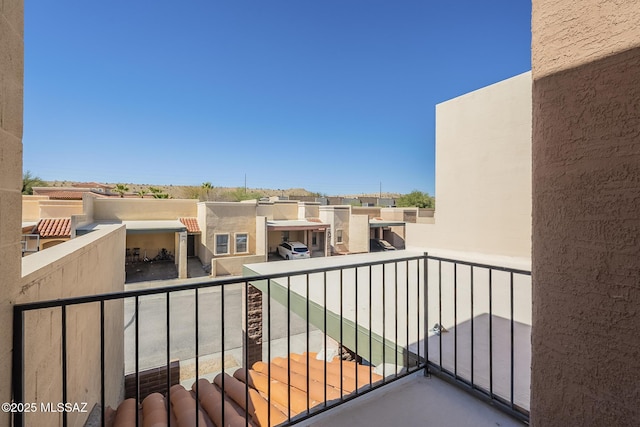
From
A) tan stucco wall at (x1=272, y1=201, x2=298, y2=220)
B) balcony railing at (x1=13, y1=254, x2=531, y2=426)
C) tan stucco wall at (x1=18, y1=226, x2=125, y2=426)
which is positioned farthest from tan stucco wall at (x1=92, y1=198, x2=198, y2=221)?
tan stucco wall at (x1=18, y1=226, x2=125, y2=426)

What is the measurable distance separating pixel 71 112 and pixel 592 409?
1027 inches

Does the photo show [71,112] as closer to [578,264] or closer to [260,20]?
[260,20]

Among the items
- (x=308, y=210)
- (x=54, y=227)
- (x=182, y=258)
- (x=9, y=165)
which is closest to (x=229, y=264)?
(x=182, y=258)

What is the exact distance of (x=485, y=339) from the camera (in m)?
2.92

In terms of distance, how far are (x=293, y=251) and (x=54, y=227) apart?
11.0 m

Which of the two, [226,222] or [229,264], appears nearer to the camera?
[229,264]

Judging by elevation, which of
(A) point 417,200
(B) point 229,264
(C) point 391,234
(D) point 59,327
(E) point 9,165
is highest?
(A) point 417,200

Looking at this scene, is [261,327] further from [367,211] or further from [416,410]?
[367,211]

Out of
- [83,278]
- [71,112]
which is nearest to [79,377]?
[83,278]

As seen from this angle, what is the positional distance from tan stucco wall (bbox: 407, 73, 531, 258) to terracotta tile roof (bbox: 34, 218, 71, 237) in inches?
554

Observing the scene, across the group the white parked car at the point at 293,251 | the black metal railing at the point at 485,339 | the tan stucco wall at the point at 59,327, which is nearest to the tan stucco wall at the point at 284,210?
the white parked car at the point at 293,251

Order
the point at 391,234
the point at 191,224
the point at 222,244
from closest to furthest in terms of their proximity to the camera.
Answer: the point at 222,244 → the point at 191,224 → the point at 391,234

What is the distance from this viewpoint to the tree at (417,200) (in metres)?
33.1

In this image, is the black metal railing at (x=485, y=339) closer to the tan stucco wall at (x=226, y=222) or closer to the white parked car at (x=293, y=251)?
the tan stucco wall at (x=226, y=222)
